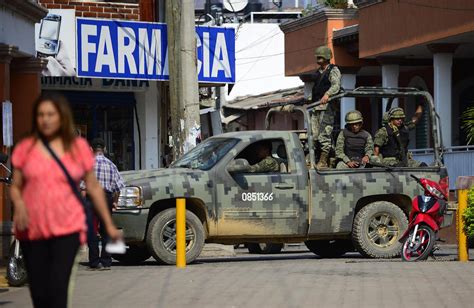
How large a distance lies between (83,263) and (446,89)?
13.9 meters

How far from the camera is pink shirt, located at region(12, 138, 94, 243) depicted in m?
7.36

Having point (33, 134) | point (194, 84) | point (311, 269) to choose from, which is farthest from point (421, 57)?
point (33, 134)

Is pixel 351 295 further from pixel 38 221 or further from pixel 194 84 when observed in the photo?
pixel 194 84

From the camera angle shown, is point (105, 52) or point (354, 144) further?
point (105, 52)

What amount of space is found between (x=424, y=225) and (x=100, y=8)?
10.7 meters

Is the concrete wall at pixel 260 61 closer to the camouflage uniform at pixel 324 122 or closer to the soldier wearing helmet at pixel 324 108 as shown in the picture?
the soldier wearing helmet at pixel 324 108

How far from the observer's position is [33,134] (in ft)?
24.8

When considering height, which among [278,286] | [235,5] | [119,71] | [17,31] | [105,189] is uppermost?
[235,5]

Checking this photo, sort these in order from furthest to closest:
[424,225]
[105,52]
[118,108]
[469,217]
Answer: [118,108] < [105,52] < [424,225] < [469,217]

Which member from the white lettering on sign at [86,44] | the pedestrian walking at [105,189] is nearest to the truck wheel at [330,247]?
the pedestrian walking at [105,189]

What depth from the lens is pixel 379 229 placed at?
57.2 feet

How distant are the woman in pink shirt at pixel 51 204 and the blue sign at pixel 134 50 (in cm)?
1607

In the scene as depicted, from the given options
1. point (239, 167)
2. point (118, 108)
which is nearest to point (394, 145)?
point (239, 167)

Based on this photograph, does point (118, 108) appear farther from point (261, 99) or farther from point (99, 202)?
point (261, 99)
